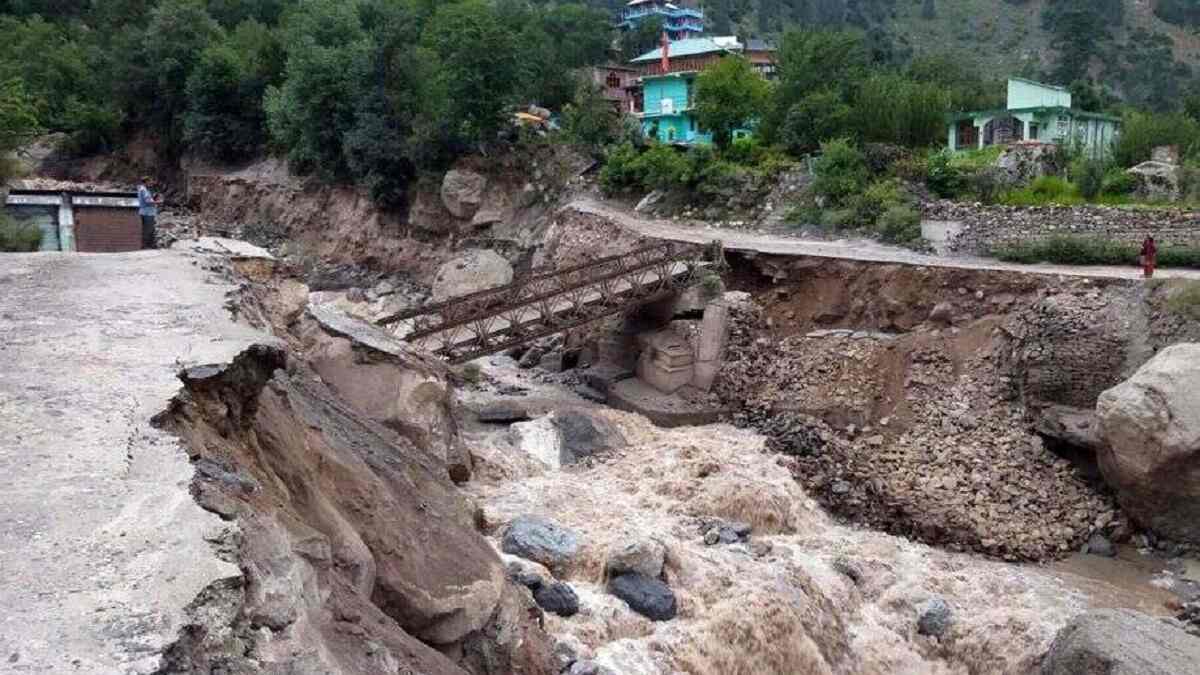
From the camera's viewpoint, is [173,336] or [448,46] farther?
[448,46]

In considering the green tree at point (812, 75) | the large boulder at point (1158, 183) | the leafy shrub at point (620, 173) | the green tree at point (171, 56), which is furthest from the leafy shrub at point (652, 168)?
the green tree at point (171, 56)

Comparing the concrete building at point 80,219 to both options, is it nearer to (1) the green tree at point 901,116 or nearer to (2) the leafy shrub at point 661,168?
(2) the leafy shrub at point 661,168

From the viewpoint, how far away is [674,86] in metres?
44.5

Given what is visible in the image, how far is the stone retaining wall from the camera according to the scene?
21.3 meters

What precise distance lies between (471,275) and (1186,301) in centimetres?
1815

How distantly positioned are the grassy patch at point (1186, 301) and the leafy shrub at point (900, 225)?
7365mm

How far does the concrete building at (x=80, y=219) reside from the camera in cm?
1684

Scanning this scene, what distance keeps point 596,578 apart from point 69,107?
38.6 m

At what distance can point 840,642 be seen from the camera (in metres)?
12.5

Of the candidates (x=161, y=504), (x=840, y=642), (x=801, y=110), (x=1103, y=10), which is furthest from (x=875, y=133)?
(x=1103, y=10)

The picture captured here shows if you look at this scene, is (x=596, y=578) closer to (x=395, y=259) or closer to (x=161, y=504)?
(x=161, y=504)

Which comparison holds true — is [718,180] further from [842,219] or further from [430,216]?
[430,216]

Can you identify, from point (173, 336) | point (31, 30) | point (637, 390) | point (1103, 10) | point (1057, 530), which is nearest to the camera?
point (173, 336)

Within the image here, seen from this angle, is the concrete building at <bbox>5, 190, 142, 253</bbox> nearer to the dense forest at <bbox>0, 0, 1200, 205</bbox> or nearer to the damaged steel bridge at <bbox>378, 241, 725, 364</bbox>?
the dense forest at <bbox>0, 0, 1200, 205</bbox>
